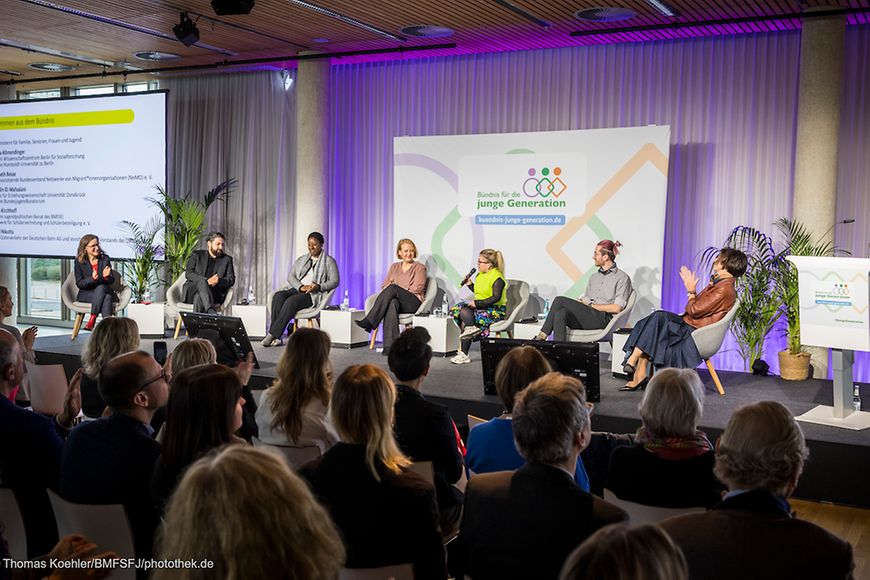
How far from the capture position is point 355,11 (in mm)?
7668

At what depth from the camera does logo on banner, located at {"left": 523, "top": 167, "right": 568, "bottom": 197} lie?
8367mm

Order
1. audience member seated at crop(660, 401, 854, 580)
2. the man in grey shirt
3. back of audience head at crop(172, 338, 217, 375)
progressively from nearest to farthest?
audience member seated at crop(660, 401, 854, 580), back of audience head at crop(172, 338, 217, 375), the man in grey shirt

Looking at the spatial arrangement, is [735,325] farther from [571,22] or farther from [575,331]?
[571,22]

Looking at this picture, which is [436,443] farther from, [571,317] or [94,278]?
[94,278]

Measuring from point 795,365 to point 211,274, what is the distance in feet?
19.3

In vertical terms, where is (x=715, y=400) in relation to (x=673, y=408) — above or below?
below

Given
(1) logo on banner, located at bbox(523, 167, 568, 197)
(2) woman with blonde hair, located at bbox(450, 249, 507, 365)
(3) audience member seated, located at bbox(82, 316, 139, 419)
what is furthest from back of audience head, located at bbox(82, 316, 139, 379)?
(1) logo on banner, located at bbox(523, 167, 568, 197)

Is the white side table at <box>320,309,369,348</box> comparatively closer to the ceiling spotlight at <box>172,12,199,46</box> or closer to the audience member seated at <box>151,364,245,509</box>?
the ceiling spotlight at <box>172,12,199,46</box>

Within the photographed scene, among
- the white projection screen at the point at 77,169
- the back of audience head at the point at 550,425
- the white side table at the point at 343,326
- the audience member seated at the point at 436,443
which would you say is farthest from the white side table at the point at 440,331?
the back of audience head at the point at 550,425

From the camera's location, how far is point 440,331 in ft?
26.9

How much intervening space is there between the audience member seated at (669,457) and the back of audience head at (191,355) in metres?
1.81

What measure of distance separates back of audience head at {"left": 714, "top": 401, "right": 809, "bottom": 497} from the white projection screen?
887 cm

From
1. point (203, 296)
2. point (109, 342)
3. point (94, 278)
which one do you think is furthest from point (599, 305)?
point (94, 278)

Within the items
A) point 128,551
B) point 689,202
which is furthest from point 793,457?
point 689,202
